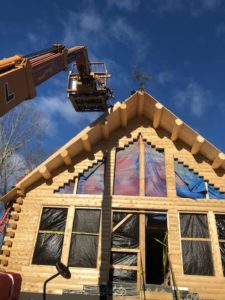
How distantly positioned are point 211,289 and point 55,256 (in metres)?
6.21

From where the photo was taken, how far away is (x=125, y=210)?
45.4 feet

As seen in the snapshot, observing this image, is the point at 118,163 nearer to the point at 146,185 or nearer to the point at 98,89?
the point at 146,185

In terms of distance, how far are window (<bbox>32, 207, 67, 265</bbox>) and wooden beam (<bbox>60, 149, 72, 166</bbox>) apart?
7.13 feet

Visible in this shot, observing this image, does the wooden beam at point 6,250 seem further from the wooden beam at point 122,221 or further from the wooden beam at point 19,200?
the wooden beam at point 122,221

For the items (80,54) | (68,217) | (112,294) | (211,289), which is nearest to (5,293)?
(112,294)

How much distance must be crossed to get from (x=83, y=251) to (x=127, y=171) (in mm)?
4218

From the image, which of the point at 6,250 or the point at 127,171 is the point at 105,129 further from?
the point at 6,250

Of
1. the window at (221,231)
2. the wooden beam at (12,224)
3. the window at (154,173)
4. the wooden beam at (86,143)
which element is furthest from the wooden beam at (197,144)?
the wooden beam at (12,224)

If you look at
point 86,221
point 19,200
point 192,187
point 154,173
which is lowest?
point 86,221

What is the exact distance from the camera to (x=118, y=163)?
1535 centimetres

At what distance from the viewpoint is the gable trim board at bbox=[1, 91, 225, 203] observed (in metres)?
14.2

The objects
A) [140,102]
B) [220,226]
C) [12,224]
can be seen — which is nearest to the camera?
[220,226]

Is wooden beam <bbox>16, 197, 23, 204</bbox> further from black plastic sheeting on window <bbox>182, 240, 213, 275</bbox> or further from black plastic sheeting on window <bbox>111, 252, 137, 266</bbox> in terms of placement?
black plastic sheeting on window <bbox>182, 240, 213, 275</bbox>

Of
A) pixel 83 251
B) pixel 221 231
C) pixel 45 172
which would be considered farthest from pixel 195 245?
pixel 45 172
